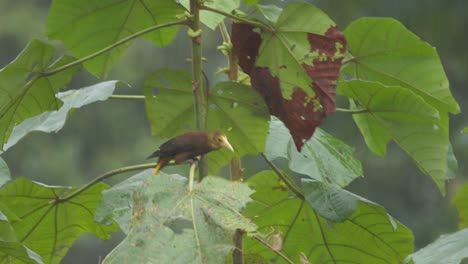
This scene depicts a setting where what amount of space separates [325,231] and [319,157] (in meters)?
0.17

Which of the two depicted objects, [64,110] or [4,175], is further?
[64,110]

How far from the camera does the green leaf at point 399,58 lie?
72.9 inches

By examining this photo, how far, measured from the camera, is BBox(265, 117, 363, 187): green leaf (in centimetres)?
179

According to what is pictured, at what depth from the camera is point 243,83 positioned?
5.87 ft

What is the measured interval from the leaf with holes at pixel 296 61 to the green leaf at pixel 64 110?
1.00 feet

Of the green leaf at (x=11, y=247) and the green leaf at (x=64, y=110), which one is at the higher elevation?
the green leaf at (x=64, y=110)

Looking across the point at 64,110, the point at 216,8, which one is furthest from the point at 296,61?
the point at 64,110

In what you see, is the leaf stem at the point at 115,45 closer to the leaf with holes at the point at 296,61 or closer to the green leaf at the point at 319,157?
the leaf with holes at the point at 296,61

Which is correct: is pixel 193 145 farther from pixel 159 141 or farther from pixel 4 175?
pixel 159 141

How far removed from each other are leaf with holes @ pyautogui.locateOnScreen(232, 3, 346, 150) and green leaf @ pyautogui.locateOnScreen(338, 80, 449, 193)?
104mm

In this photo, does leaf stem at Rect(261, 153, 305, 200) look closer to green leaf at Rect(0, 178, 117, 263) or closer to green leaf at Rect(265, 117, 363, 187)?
green leaf at Rect(265, 117, 363, 187)

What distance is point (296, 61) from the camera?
1716 millimetres

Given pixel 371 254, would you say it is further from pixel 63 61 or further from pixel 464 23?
pixel 464 23

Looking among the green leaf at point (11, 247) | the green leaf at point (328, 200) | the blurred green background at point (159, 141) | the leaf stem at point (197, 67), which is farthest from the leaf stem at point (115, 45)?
the blurred green background at point (159, 141)
